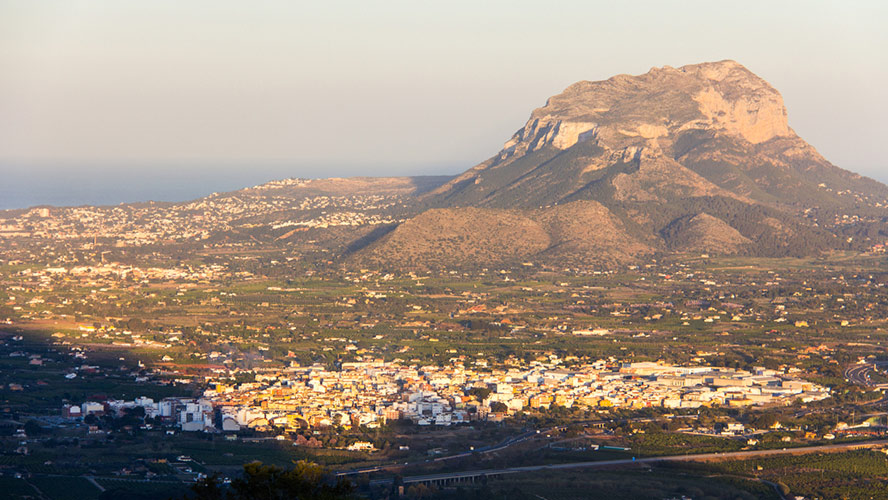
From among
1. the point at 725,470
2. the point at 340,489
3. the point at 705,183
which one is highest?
the point at 705,183

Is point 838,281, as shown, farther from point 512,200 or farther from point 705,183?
point 512,200

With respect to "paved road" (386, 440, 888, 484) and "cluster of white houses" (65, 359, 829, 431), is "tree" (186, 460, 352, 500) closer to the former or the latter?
"paved road" (386, 440, 888, 484)

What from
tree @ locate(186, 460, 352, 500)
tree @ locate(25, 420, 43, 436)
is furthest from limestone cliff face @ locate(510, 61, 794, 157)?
tree @ locate(186, 460, 352, 500)

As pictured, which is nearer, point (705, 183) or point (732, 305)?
point (732, 305)

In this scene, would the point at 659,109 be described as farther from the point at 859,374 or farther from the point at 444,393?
the point at 444,393

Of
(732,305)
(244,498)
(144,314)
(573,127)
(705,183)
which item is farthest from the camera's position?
(573,127)

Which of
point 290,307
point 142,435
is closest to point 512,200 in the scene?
point 290,307
